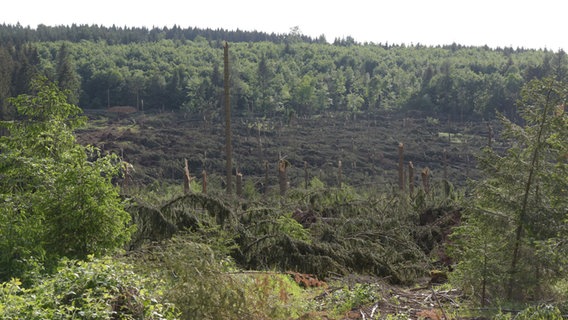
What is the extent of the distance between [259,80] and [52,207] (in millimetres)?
90035

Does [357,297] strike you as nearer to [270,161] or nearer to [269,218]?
[269,218]

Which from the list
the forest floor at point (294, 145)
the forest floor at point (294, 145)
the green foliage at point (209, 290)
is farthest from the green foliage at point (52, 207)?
the forest floor at point (294, 145)

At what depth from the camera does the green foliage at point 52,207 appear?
7.95m

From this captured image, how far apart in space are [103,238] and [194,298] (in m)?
2.30

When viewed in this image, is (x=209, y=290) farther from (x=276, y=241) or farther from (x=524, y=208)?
→ (x=276, y=241)

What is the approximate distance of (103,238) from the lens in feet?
27.8

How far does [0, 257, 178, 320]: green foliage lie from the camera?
523cm

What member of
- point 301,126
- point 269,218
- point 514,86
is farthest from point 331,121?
point 269,218

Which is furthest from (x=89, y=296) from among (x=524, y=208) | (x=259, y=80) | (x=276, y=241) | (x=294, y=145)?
(x=259, y=80)

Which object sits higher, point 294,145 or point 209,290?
point 209,290

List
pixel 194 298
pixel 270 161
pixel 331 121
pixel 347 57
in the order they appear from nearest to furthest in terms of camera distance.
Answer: pixel 194 298
pixel 270 161
pixel 331 121
pixel 347 57

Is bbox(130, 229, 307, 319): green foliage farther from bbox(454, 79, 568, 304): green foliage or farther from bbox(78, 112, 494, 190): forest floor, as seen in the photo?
bbox(78, 112, 494, 190): forest floor

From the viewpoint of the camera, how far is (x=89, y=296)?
18.1 feet

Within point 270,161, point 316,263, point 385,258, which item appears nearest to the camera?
point 316,263
